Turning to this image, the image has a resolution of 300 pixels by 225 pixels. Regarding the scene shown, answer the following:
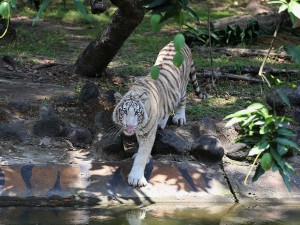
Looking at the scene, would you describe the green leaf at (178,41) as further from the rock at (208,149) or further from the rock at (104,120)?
the rock at (104,120)

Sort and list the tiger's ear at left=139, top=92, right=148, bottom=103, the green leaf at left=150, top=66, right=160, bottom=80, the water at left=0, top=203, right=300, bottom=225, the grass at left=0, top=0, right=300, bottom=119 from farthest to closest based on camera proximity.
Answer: the grass at left=0, top=0, right=300, bottom=119 < the tiger's ear at left=139, top=92, right=148, bottom=103 < the water at left=0, top=203, right=300, bottom=225 < the green leaf at left=150, top=66, right=160, bottom=80

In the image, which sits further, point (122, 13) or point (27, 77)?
point (27, 77)

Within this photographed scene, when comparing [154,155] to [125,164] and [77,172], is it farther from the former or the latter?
[77,172]

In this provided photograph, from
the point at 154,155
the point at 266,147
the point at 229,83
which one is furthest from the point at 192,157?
the point at 266,147

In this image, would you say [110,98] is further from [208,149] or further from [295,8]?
[295,8]

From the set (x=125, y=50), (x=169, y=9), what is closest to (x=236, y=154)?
(x=169, y=9)

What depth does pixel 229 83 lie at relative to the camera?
8.68 metres

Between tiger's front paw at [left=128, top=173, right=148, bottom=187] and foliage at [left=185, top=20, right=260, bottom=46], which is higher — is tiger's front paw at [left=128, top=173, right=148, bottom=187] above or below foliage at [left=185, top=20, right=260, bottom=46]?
above

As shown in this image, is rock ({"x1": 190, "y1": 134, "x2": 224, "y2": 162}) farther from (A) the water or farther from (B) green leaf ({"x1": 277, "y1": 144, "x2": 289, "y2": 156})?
(B) green leaf ({"x1": 277, "y1": 144, "x2": 289, "y2": 156})

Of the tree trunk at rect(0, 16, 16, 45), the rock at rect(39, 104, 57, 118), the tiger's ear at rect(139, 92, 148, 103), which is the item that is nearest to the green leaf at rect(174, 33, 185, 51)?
the tiger's ear at rect(139, 92, 148, 103)

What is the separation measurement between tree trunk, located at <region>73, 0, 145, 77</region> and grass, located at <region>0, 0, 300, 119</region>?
0.35 meters

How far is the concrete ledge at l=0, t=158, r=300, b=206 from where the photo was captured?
5.65m

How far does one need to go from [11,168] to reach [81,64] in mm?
2736

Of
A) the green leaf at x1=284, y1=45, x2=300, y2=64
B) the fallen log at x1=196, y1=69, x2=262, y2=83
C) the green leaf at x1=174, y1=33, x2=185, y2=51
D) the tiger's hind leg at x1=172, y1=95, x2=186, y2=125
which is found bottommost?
the fallen log at x1=196, y1=69, x2=262, y2=83
